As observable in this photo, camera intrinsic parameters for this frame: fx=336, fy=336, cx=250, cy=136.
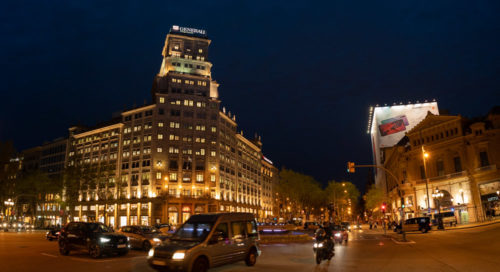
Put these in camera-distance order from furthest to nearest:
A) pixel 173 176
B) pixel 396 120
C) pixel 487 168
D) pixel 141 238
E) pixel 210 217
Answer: pixel 396 120
pixel 173 176
pixel 487 168
pixel 141 238
pixel 210 217

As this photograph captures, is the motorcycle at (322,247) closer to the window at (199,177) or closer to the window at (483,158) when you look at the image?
the window at (483,158)

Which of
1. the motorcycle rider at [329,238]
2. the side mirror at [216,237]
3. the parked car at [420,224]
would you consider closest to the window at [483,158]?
the parked car at [420,224]

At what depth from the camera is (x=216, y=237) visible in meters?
12.6

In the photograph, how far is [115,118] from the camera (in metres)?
105

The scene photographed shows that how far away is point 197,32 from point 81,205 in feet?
205

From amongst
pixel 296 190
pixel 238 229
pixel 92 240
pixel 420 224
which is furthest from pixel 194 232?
pixel 296 190

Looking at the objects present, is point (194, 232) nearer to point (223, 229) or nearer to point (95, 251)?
point (223, 229)

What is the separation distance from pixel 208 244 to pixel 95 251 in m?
8.47

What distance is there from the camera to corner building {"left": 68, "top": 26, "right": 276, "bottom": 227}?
85.3 m

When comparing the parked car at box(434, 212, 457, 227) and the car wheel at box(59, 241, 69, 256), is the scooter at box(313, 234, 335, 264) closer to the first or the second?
the car wheel at box(59, 241, 69, 256)

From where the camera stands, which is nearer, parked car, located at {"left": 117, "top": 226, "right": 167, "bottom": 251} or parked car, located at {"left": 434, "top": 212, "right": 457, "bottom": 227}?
parked car, located at {"left": 117, "top": 226, "right": 167, "bottom": 251}

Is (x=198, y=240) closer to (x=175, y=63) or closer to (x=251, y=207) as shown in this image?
(x=175, y=63)

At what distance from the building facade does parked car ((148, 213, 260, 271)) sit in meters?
36.7

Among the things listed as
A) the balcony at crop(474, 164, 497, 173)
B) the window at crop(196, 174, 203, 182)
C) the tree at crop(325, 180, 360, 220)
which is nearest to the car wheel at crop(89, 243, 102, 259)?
the balcony at crop(474, 164, 497, 173)
